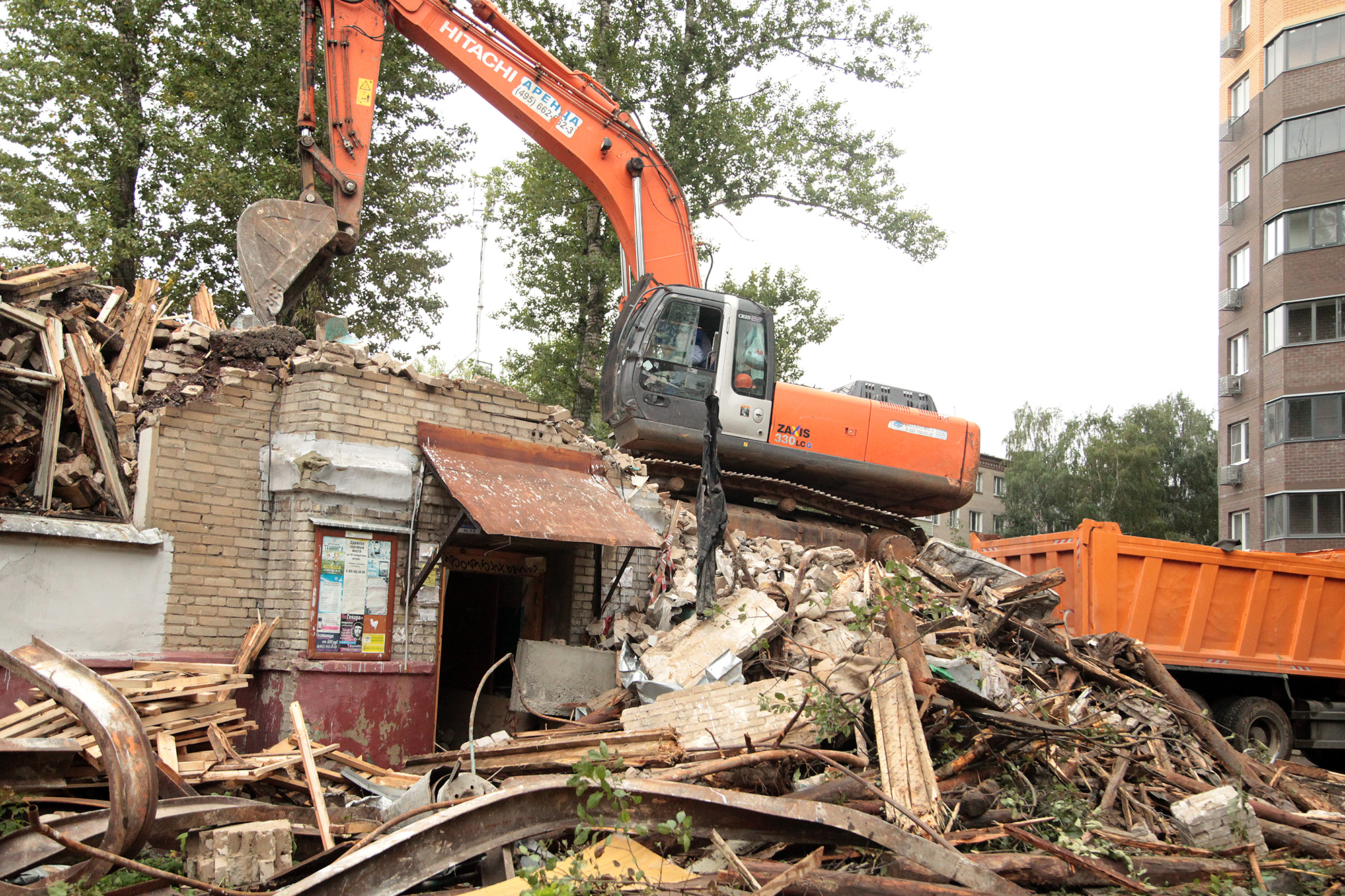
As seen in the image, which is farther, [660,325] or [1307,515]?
[1307,515]

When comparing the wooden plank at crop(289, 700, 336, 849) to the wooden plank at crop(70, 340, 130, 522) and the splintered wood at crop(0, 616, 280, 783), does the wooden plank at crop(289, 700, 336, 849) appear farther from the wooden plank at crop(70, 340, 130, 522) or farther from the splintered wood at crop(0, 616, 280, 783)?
the wooden plank at crop(70, 340, 130, 522)

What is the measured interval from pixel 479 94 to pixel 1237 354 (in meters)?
26.6

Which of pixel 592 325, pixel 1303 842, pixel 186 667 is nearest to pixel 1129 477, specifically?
pixel 592 325

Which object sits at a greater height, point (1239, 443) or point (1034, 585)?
point (1239, 443)

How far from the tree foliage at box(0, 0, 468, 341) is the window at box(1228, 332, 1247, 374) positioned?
25.7m

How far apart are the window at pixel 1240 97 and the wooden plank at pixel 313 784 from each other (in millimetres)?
32159

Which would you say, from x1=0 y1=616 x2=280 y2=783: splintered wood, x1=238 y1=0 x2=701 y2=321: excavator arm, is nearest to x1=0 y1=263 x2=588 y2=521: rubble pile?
x1=238 y1=0 x2=701 y2=321: excavator arm

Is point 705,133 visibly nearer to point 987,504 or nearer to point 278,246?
point 278,246

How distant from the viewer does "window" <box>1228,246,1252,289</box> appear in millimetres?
29375

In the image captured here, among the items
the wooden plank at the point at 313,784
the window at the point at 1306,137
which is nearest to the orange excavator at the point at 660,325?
the wooden plank at the point at 313,784

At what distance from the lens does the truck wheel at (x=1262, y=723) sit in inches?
415

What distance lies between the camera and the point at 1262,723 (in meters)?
10.8

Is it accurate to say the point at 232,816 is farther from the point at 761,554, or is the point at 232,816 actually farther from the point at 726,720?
the point at 761,554

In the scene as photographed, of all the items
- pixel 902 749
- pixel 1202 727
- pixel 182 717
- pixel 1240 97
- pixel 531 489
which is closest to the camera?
pixel 902 749
